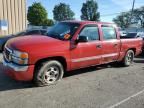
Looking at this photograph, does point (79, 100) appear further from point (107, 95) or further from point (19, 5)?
point (19, 5)

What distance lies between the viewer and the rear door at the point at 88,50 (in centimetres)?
644

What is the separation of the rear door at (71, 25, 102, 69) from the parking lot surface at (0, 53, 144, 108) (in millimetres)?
488

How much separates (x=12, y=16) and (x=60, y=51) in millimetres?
15207

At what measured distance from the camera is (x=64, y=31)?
6629mm

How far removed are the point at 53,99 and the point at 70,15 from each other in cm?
9397

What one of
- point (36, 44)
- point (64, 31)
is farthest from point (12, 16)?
point (36, 44)

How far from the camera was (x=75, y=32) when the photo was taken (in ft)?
21.3

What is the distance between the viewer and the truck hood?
→ 5430mm

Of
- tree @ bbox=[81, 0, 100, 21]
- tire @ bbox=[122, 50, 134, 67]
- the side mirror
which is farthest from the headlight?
tree @ bbox=[81, 0, 100, 21]

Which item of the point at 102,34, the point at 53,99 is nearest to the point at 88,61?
the point at 102,34

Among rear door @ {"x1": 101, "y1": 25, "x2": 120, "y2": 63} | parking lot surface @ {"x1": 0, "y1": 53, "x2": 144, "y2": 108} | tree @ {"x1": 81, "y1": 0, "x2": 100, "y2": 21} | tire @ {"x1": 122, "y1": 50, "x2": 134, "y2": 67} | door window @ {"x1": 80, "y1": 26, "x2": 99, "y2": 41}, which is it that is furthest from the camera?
tree @ {"x1": 81, "y1": 0, "x2": 100, "y2": 21}

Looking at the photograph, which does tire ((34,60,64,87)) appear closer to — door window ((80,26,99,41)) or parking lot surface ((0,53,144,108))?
parking lot surface ((0,53,144,108))

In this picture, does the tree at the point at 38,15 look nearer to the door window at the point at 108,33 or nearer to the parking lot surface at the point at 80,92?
the door window at the point at 108,33

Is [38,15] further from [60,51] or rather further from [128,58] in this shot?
[60,51]
